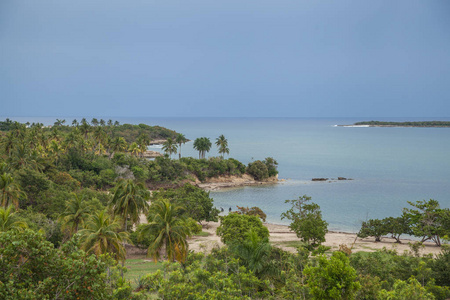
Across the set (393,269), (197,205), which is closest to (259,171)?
(197,205)

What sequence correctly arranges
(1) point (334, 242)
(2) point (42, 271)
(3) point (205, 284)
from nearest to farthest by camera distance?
(2) point (42, 271) < (3) point (205, 284) < (1) point (334, 242)

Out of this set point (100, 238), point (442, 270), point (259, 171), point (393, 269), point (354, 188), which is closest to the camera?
point (100, 238)

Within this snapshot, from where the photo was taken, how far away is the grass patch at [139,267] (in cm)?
2859

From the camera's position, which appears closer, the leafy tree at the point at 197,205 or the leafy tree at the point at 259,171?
the leafy tree at the point at 197,205

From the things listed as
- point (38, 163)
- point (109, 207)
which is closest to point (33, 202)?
point (38, 163)

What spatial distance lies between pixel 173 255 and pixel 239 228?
27.8ft

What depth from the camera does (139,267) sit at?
3172 centimetres

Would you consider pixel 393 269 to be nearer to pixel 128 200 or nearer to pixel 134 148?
pixel 128 200

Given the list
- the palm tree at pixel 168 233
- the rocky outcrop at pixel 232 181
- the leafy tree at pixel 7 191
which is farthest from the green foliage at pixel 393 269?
the rocky outcrop at pixel 232 181

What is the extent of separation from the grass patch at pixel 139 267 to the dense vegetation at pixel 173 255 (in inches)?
78.4

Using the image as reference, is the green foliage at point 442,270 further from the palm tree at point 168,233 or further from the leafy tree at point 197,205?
the leafy tree at point 197,205

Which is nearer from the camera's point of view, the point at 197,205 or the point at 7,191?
the point at 7,191

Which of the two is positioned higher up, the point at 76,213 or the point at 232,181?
the point at 76,213

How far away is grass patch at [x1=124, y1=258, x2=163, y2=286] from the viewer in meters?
28.6
